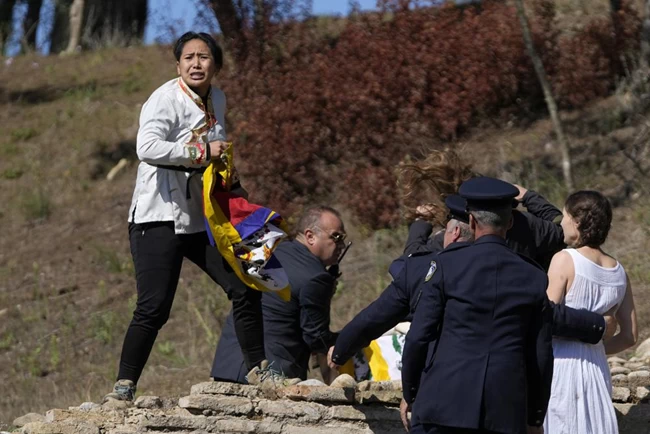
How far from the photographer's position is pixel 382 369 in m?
8.22

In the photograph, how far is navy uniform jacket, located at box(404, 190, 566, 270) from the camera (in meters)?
6.18

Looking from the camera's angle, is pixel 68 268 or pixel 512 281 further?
pixel 68 268

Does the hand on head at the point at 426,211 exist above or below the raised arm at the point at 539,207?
below

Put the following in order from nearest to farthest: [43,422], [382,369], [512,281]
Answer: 1. [512,281]
2. [43,422]
3. [382,369]

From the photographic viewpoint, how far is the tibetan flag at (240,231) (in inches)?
250

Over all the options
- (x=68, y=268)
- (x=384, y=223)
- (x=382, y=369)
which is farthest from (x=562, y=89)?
(x=382, y=369)

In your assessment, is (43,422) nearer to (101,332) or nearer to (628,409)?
(628,409)

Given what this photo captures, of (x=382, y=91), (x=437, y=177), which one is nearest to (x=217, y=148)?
(x=437, y=177)

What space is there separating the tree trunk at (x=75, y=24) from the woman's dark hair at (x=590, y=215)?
17.0 metres

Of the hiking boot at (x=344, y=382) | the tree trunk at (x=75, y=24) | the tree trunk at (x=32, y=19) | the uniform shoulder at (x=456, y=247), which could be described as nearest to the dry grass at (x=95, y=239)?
the tree trunk at (x=75, y=24)

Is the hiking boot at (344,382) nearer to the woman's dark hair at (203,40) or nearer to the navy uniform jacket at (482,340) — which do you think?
the navy uniform jacket at (482,340)

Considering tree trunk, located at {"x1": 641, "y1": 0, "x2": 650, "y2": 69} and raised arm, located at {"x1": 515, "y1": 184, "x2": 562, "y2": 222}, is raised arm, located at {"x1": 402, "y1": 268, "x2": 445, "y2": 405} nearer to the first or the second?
raised arm, located at {"x1": 515, "y1": 184, "x2": 562, "y2": 222}

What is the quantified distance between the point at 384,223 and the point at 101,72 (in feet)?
27.3

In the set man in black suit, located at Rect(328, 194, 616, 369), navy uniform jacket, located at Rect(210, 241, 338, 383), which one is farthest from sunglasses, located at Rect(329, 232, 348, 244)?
man in black suit, located at Rect(328, 194, 616, 369)
